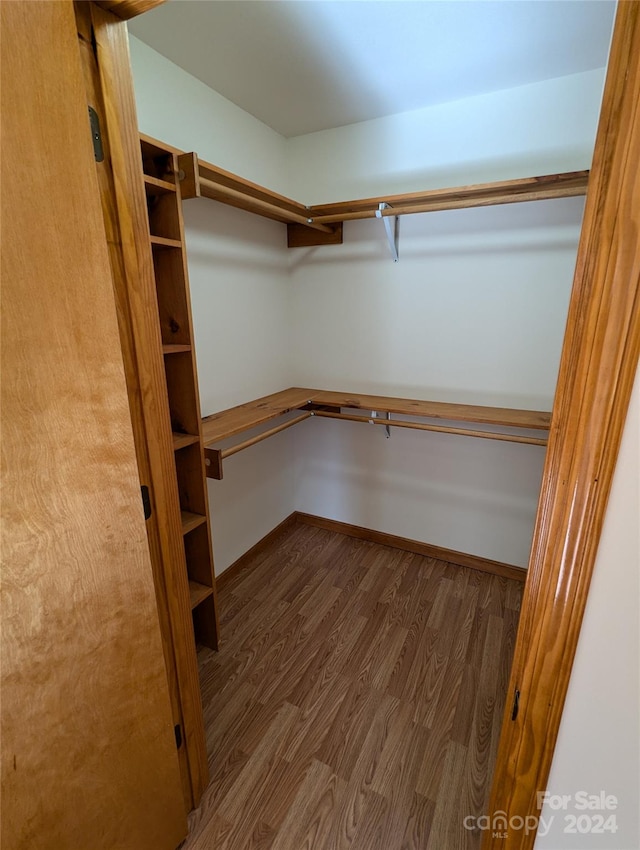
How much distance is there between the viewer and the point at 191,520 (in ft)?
5.70

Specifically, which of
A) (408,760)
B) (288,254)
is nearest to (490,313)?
(288,254)

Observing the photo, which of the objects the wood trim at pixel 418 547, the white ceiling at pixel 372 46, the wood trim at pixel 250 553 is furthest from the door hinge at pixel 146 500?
the wood trim at pixel 418 547

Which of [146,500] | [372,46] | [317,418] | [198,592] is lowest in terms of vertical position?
[198,592]

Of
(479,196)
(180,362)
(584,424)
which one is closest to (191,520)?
(180,362)

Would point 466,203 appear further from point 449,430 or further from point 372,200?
point 449,430

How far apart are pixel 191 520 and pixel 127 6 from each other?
1586 mm

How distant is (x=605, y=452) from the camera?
52 cm

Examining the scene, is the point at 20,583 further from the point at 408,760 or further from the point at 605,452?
the point at 408,760

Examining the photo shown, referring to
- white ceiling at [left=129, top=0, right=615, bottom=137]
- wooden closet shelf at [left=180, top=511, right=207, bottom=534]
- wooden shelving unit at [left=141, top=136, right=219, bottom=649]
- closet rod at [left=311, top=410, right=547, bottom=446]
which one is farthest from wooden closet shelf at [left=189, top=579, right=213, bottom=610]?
white ceiling at [left=129, top=0, right=615, bottom=137]

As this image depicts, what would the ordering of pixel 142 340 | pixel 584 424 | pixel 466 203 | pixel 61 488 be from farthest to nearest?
pixel 466 203 → pixel 142 340 → pixel 61 488 → pixel 584 424

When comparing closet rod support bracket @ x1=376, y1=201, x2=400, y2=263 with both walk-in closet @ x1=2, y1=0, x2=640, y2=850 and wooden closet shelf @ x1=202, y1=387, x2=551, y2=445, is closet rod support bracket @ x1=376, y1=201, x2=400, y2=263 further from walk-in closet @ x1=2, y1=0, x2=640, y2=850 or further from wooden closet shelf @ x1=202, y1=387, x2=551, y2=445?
wooden closet shelf @ x1=202, y1=387, x2=551, y2=445

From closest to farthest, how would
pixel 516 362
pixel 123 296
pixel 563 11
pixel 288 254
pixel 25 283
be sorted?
pixel 25 283 → pixel 123 296 → pixel 563 11 → pixel 516 362 → pixel 288 254

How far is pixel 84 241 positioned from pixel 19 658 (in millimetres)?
819

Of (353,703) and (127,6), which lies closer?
(127,6)
